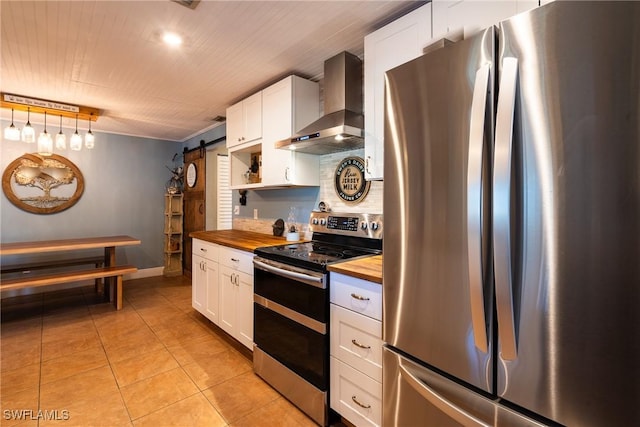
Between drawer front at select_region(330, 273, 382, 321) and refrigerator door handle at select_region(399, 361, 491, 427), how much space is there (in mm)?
286

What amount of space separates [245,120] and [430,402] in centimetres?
272

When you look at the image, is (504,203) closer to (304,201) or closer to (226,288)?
(304,201)

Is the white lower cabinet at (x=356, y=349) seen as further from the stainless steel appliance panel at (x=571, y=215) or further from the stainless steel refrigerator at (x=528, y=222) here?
the stainless steel appliance panel at (x=571, y=215)

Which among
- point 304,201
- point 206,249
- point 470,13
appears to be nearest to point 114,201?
point 206,249

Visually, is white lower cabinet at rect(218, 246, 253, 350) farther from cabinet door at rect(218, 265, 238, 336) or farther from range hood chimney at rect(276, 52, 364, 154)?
range hood chimney at rect(276, 52, 364, 154)

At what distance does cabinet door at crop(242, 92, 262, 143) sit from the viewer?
111 inches

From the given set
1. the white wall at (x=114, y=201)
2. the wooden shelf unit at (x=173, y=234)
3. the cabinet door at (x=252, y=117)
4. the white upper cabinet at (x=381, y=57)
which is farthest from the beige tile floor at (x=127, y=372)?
the cabinet door at (x=252, y=117)

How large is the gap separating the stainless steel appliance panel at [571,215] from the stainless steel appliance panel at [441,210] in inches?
2.2

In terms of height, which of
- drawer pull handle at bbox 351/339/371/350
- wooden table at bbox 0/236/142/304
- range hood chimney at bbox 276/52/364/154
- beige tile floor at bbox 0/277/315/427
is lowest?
beige tile floor at bbox 0/277/315/427

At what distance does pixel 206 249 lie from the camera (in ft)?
9.80

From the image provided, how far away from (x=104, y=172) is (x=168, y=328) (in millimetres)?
2937

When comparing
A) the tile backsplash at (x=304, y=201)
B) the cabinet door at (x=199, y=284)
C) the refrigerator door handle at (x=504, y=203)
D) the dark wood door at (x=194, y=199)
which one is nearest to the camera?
the refrigerator door handle at (x=504, y=203)

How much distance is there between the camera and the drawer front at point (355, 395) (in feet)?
4.80

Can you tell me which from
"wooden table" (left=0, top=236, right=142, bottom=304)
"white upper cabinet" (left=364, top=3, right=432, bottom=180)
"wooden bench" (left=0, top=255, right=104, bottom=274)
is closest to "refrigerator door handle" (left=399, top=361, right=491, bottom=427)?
"white upper cabinet" (left=364, top=3, right=432, bottom=180)
